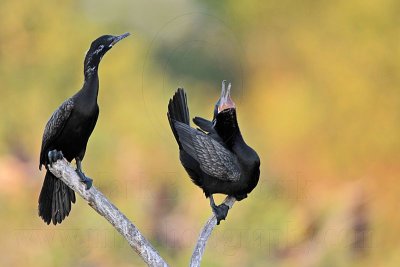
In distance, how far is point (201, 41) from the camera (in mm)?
4199

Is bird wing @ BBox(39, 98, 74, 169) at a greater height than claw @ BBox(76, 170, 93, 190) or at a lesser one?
greater

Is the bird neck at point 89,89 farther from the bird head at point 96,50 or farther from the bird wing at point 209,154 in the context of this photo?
the bird wing at point 209,154

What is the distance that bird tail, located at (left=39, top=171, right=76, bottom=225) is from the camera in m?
3.82

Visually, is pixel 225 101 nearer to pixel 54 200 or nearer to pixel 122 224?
pixel 122 224

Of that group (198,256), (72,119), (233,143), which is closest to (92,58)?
(72,119)

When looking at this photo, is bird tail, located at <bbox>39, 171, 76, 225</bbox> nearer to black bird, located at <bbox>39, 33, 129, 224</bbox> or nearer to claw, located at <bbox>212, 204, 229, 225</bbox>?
black bird, located at <bbox>39, 33, 129, 224</bbox>

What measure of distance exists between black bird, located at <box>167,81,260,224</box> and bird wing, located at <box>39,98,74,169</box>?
0.51 meters

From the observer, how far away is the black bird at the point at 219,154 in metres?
3.57

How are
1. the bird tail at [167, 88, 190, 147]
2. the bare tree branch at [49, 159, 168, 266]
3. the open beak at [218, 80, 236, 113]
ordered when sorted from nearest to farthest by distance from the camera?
the bare tree branch at [49, 159, 168, 266] < the open beak at [218, 80, 236, 113] < the bird tail at [167, 88, 190, 147]

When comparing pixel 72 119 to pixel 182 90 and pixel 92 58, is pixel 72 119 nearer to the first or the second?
pixel 92 58

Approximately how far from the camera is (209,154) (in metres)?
3.57

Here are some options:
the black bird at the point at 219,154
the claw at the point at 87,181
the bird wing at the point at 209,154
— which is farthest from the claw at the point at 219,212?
the claw at the point at 87,181

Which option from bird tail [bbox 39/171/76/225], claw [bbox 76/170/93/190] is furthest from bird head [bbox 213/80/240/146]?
bird tail [bbox 39/171/76/225]

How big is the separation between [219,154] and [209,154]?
0.05m
